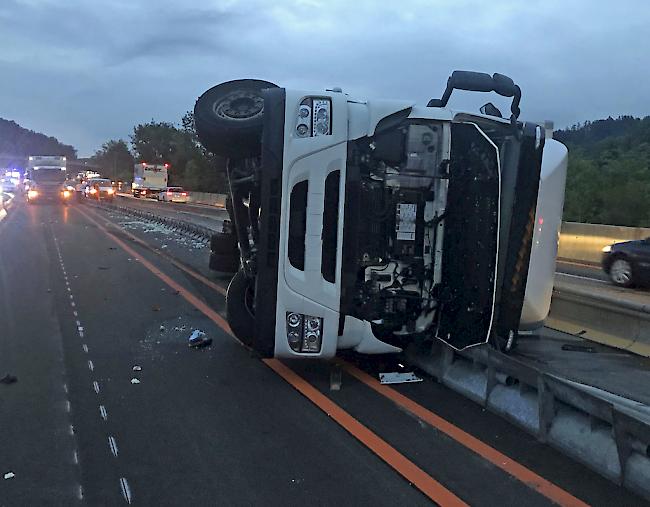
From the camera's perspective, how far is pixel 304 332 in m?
5.79

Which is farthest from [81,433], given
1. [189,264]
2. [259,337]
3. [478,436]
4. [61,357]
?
[189,264]

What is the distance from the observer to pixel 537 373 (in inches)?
195

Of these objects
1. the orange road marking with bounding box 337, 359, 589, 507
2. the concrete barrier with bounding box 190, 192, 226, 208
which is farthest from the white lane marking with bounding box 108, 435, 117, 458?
the concrete barrier with bounding box 190, 192, 226, 208

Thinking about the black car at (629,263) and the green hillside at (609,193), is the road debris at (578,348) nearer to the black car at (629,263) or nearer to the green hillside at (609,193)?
the black car at (629,263)

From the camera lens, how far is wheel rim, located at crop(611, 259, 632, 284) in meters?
14.4

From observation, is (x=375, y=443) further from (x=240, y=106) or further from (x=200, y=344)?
(x=240, y=106)

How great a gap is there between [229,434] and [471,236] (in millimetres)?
2523

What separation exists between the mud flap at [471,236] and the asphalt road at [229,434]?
0.71 metres

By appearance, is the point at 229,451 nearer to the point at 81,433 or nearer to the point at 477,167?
the point at 81,433

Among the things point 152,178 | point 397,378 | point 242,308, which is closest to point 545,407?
point 397,378

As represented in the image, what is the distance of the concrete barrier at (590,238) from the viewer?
771 inches

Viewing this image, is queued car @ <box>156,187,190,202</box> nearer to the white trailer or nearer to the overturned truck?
the white trailer

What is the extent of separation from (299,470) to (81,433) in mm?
1717

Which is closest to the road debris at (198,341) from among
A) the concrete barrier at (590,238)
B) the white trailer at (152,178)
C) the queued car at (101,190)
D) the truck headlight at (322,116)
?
the truck headlight at (322,116)
